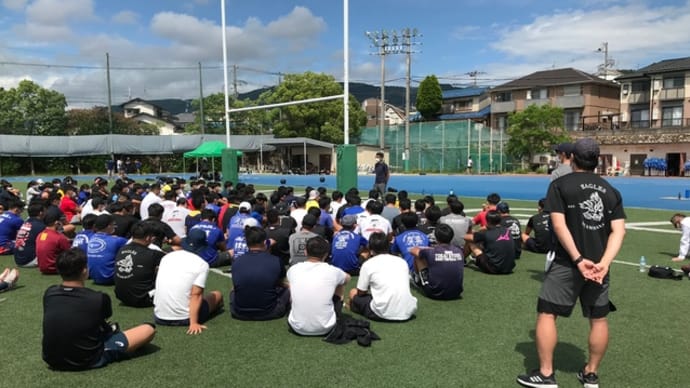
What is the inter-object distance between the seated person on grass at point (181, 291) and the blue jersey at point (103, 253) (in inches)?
81.8

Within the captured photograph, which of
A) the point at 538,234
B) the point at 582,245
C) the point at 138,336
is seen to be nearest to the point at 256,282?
the point at 138,336

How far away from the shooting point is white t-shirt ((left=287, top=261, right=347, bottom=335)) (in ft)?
15.9

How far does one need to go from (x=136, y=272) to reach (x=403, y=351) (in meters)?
3.32

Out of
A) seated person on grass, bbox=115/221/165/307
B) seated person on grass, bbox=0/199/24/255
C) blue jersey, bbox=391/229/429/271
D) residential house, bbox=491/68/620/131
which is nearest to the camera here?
seated person on grass, bbox=115/221/165/307

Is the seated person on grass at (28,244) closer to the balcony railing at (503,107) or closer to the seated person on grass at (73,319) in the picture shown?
the seated person on grass at (73,319)

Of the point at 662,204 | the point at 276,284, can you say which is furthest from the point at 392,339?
the point at 662,204

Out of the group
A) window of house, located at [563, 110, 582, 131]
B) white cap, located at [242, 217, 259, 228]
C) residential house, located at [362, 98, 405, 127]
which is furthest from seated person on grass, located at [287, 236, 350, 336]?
residential house, located at [362, 98, 405, 127]

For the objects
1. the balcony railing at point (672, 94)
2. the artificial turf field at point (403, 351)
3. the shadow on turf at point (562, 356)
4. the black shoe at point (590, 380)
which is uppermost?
the balcony railing at point (672, 94)

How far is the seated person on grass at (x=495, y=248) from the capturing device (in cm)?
765

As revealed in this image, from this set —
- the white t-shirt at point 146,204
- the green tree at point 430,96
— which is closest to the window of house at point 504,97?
the green tree at point 430,96

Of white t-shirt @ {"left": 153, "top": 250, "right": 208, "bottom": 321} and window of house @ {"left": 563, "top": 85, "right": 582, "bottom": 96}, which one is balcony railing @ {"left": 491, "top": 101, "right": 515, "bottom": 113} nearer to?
window of house @ {"left": 563, "top": 85, "right": 582, "bottom": 96}

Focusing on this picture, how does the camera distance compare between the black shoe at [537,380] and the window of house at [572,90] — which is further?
the window of house at [572,90]

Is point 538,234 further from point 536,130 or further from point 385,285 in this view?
point 536,130

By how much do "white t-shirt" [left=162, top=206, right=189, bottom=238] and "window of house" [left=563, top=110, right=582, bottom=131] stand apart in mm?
47928
